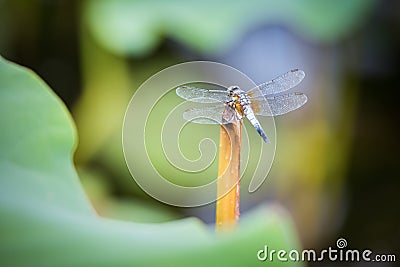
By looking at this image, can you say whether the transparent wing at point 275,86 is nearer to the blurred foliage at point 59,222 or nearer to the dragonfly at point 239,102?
the dragonfly at point 239,102

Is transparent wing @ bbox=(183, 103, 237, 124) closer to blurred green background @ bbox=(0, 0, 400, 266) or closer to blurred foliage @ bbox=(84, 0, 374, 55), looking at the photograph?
blurred green background @ bbox=(0, 0, 400, 266)

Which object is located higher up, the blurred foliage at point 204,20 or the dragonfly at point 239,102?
the blurred foliage at point 204,20

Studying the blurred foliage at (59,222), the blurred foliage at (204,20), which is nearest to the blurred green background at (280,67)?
the blurred foliage at (204,20)

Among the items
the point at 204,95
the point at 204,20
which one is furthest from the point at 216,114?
the point at 204,20

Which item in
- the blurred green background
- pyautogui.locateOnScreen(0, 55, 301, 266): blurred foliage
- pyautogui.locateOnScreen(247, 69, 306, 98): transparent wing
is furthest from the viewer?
the blurred green background

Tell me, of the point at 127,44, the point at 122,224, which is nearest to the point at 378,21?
the point at 127,44

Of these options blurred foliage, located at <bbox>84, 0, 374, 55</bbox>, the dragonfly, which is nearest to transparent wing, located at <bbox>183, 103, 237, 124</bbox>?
the dragonfly
